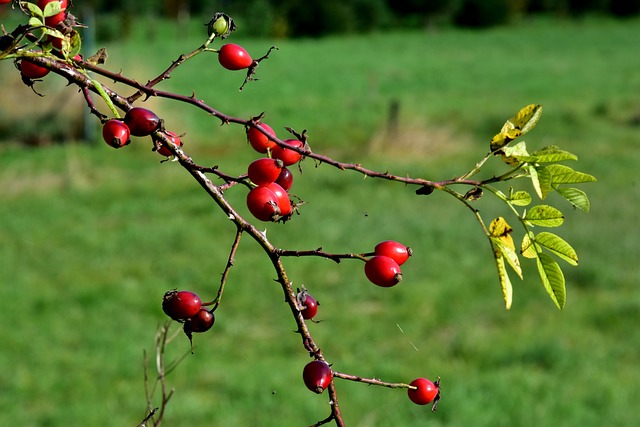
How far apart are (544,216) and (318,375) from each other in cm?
28

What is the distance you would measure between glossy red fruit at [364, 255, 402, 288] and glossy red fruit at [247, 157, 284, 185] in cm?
13

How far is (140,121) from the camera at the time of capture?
78 centimetres

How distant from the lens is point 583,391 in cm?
653

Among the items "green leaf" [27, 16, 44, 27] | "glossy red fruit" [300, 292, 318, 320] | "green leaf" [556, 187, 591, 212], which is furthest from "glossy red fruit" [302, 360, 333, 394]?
"green leaf" [27, 16, 44, 27]

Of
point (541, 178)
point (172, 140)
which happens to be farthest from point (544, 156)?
point (172, 140)

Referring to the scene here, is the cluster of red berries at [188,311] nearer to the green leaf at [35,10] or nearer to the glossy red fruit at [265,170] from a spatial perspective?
the glossy red fruit at [265,170]

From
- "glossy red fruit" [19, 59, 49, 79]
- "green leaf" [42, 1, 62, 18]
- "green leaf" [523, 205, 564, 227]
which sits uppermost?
"green leaf" [42, 1, 62, 18]

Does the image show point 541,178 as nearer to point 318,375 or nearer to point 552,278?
point 552,278

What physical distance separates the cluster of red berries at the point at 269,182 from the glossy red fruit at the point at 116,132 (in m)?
0.12

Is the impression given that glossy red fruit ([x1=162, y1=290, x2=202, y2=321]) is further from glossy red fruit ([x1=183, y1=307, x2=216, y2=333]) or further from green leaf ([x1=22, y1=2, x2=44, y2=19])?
green leaf ([x1=22, y1=2, x2=44, y2=19])

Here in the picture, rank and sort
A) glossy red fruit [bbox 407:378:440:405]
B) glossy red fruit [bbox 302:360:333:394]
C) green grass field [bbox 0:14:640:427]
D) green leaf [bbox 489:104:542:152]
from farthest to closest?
green grass field [bbox 0:14:640:427], glossy red fruit [bbox 407:378:440:405], green leaf [bbox 489:104:542:152], glossy red fruit [bbox 302:360:333:394]

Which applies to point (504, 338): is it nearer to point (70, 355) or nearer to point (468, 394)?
point (468, 394)

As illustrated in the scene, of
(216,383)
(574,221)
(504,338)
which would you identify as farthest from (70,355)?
(574,221)

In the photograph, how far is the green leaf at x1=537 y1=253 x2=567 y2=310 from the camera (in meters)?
0.84
